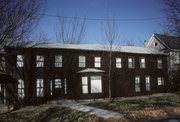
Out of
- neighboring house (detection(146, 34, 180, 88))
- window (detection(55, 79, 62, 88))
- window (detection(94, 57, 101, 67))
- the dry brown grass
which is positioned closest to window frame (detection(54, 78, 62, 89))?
window (detection(55, 79, 62, 88))

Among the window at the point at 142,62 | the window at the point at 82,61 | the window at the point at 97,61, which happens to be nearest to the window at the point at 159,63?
the window at the point at 142,62

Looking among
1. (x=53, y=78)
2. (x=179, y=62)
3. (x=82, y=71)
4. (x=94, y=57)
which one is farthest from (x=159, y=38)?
(x=53, y=78)

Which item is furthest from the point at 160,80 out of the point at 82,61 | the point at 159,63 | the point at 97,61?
the point at 82,61

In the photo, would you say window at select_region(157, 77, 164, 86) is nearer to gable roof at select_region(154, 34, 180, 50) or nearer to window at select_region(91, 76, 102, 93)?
gable roof at select_region(154, 34, 180, 50)

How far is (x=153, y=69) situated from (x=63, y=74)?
45.7ft

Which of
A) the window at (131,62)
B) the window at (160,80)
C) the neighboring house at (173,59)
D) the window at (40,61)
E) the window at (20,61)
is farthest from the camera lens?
the neighboring house at (173,59)

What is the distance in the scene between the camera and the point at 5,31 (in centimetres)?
989

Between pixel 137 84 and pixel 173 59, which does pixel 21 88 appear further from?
pixel 173 59

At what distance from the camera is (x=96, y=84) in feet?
70.7

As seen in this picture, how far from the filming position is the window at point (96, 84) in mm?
21298

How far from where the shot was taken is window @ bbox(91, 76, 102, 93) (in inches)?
839

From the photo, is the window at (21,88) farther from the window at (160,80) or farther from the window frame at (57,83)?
the window at (160,80)

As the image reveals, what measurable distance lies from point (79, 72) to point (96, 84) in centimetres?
271

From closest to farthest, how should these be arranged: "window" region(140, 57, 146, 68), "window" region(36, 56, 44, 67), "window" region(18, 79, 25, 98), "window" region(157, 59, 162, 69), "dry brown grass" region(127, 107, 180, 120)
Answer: "dry brown grass" region(127, 107, 180, 120) < "window" region(18, 79, 25, 98) < "window" region(36, 56, 44, 67) < "window" region(140, 57, 146, 68) < "window" region(157, 59, 162, 69)
